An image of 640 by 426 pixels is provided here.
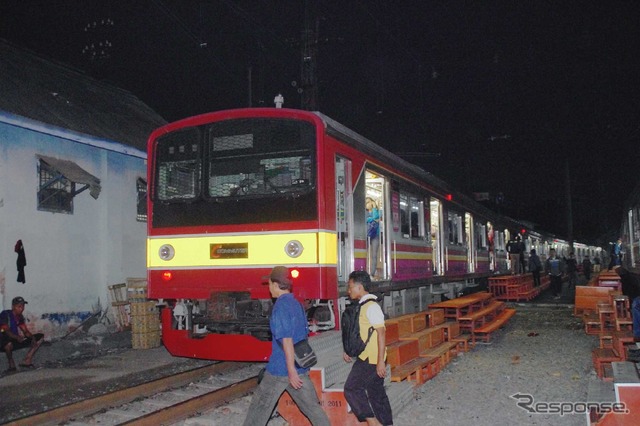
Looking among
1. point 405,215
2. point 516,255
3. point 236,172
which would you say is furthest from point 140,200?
point 516,255

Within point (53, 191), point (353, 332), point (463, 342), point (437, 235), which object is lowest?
point (463, 342)

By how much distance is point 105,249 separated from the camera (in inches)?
Result: 539

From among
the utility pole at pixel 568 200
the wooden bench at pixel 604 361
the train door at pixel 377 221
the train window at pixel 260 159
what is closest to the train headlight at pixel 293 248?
the train window at pixel 260 159

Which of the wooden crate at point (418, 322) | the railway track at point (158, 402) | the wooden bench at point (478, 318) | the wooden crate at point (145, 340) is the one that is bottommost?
the railway track at point (158, 402)

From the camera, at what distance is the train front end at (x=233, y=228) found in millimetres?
7375

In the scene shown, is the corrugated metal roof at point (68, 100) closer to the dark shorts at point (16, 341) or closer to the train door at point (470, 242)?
the dark shorts at point (16, 341)

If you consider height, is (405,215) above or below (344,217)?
above

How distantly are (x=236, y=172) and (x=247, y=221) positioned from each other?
70 centimetres

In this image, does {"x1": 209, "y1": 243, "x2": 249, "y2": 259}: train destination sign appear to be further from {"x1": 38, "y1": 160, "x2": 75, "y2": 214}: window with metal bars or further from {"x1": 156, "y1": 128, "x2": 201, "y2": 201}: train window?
{"x1": 38, "y1": 160, "x2": 75, "y2": 214}: window with metal bars

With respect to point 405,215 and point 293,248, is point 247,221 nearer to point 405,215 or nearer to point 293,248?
point 293,248

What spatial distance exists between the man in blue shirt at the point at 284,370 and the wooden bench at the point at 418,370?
8.42ft

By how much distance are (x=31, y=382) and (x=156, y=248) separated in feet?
8.77

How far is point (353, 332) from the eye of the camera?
504 centimetres

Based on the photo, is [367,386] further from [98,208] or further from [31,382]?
[98,208]
